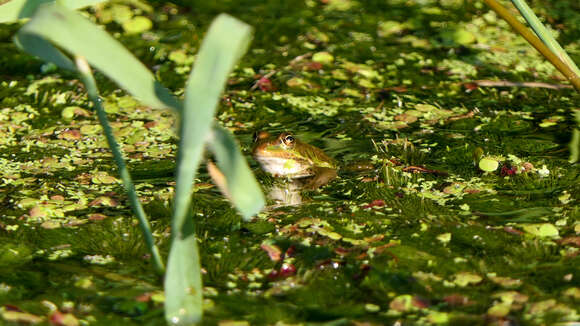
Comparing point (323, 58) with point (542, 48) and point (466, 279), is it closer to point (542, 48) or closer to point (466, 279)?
point (542, 48)

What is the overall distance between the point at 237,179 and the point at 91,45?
391 millimetres

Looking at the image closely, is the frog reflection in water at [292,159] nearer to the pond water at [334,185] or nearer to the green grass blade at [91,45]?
the pond water at [334,185]

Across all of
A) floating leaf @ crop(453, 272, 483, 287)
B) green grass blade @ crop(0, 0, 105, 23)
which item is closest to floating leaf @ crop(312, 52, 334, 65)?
floating leaf @ crop(453, 272, 483, 287)

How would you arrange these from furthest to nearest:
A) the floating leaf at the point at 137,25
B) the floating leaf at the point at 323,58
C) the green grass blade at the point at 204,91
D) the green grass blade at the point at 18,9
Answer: the floating leaf at the point at 137,25
the floating leaf at the point at 323,58
the green grass blade at the point at 18,9
the green grass blade at the point at 204,91

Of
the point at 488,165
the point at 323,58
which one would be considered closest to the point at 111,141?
the point at 488,165

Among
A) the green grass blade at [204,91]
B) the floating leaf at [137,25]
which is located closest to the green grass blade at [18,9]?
the green grass blade at [204,91]

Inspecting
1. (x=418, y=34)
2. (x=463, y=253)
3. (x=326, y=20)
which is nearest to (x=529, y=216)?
(x=463, y=253)

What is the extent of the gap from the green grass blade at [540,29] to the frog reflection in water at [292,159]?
1.07 meters

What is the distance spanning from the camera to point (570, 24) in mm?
4809

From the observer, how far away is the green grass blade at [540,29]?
2.02 m

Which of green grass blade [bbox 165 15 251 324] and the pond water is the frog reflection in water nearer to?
the pond water

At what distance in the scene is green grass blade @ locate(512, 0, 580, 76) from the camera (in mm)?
2023

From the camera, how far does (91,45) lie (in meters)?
1.47

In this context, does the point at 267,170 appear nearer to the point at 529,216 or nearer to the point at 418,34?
the point at 529,216
